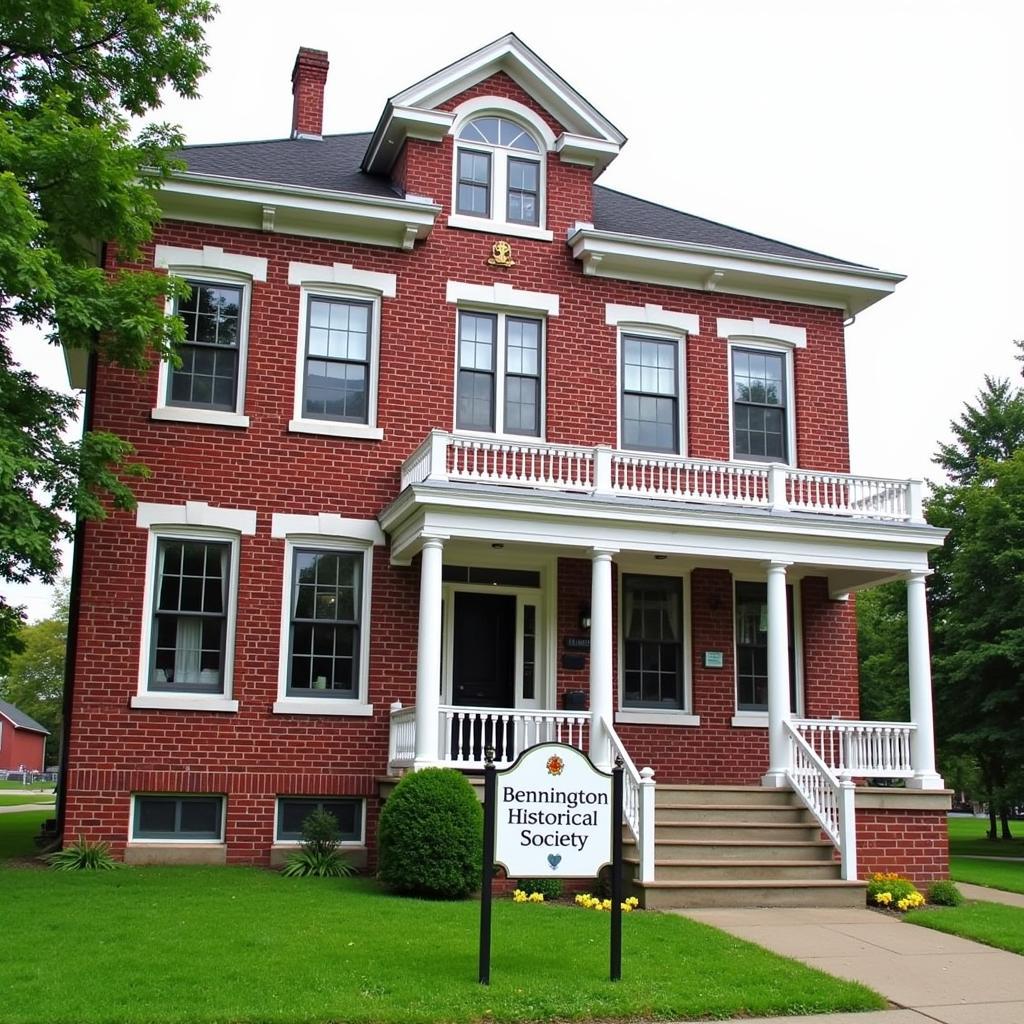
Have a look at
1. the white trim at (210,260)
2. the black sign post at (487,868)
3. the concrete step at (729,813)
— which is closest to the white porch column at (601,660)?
the concrete step at (729,813)

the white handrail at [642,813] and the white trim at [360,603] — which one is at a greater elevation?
the white trim at [360,603]

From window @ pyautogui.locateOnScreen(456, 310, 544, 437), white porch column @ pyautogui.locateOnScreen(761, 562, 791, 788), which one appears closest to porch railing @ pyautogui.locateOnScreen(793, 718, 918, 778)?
white porch column @ pyautogui.locateOnScreen(761, 562, 791, 788)

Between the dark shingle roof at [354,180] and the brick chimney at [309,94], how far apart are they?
31 cm

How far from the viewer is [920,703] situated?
15125 millimetres

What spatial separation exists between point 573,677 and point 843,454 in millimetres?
5625

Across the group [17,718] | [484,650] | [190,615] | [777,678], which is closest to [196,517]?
[190,615]

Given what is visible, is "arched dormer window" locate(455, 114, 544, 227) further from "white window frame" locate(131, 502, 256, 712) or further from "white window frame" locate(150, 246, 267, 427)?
"white window frame" locate(131, 502, 256, 712)

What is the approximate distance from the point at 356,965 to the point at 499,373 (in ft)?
33.3

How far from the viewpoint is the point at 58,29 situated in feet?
43.8

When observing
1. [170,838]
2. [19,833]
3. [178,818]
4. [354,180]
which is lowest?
[19,833]

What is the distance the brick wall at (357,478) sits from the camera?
48.3 ft

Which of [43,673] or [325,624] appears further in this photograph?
[43,673]

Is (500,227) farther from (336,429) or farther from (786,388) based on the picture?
(786,388)

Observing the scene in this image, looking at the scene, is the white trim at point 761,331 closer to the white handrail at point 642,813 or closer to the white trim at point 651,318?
the white trim at point 651,318
